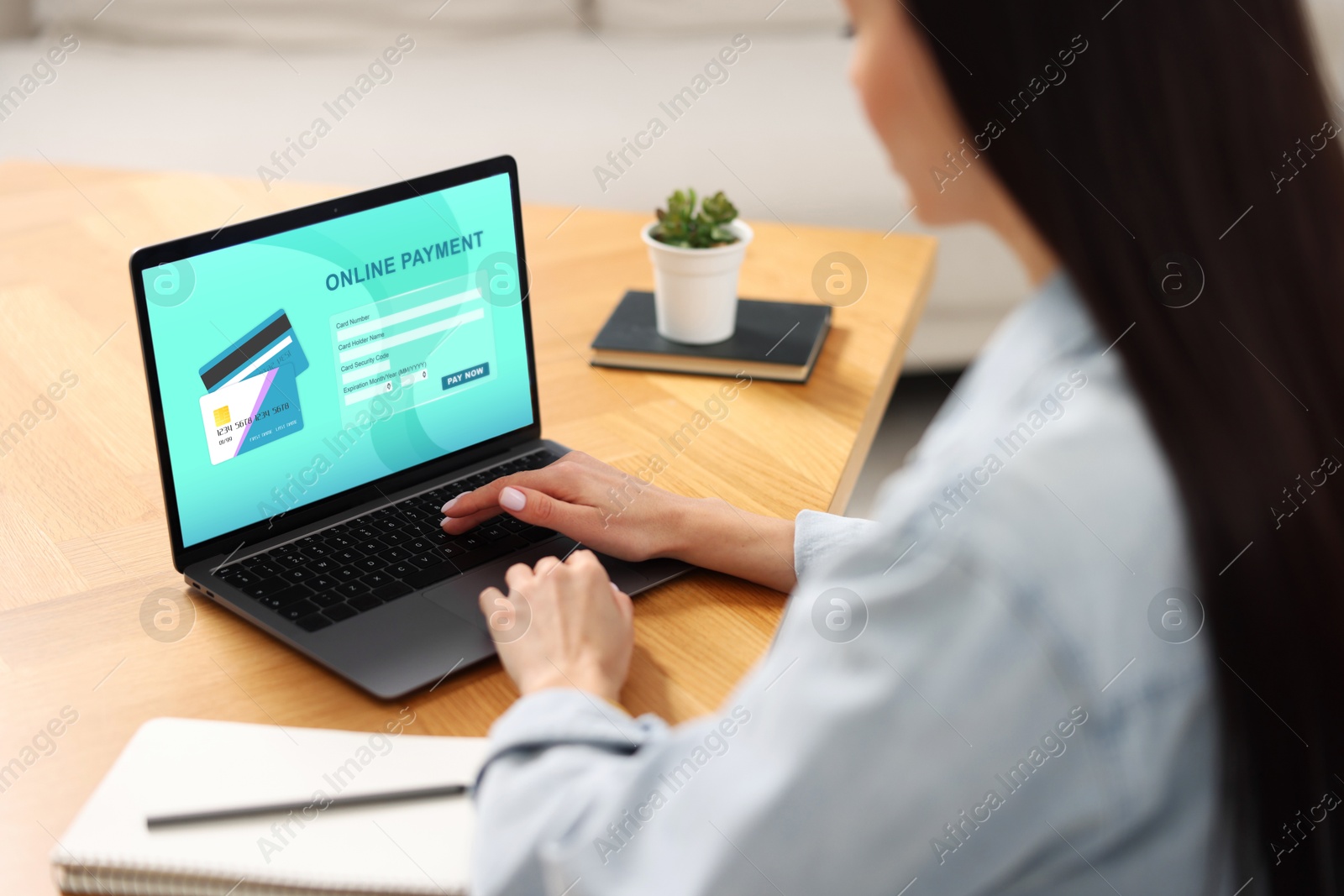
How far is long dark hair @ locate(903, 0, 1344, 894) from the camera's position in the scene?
51 centimetres

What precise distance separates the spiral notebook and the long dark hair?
1.42 ft

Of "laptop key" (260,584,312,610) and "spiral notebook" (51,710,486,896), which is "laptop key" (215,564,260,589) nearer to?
"laptop key" (260,584,312,610)

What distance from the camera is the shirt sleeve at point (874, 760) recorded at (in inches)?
19.9

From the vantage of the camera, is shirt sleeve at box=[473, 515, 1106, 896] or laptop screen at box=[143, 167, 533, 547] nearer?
shirt sleeve at box=[473, 515, 1106, 896]

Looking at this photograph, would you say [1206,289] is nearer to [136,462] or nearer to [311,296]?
[311,296]

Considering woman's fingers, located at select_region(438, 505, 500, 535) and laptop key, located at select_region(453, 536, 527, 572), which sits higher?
woman's fingers, located at select_region(438, 505, 500, 535)

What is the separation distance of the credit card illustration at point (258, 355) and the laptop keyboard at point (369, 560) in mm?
142

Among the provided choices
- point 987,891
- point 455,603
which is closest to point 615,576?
point 455,603

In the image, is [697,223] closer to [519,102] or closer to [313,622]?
[313,622]

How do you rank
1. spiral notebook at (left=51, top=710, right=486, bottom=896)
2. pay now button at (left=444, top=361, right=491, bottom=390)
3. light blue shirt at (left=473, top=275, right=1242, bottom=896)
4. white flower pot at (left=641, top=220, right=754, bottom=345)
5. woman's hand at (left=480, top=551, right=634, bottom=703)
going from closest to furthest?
light blue shirt at (left=473, top=275, right=1242, bottom=896)
spiral notebook at (left=51, top=710, right=486, bottom=896)
woman's hand at (left=480, top=551, right=634, bottom=703)
pay now button at (left=444, top=361, right=491, bottom=390)
white flower pot at (left=641, top=220, right=754, bottom=345)

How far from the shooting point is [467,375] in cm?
108

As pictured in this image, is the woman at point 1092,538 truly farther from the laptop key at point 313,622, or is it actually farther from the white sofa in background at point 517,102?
the white sofa in background at point 517,102

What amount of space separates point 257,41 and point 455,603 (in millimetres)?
2540

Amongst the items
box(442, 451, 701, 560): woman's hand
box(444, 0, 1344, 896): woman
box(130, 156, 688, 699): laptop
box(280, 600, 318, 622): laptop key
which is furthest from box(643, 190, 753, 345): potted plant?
box(444, 0, 1344, 896): woman
